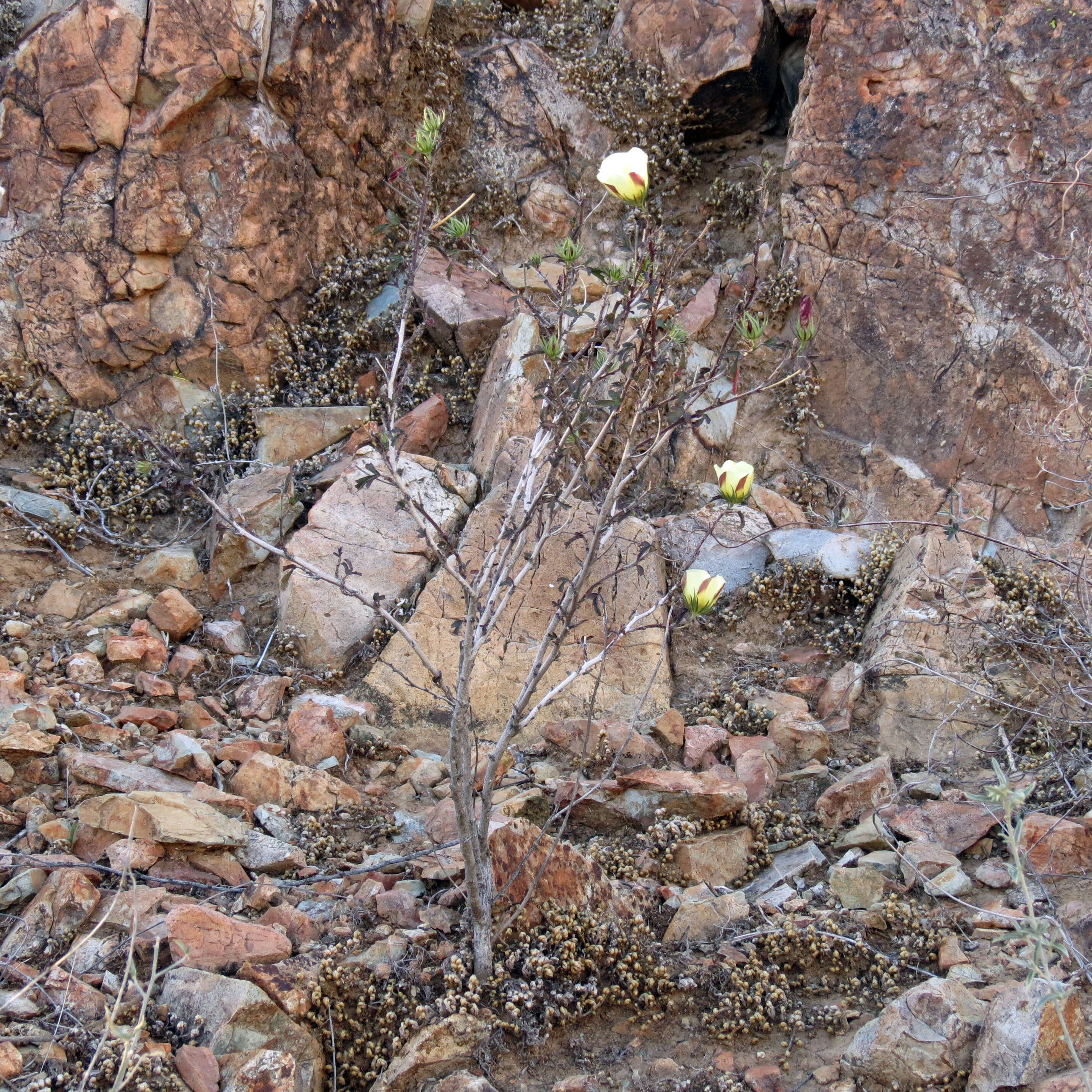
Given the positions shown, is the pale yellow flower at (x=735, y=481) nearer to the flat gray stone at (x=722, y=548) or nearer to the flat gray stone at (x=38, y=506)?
the flat gray stone at (x=722, y=548)

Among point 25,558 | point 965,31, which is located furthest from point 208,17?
point 965,31

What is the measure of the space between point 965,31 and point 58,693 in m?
5.55

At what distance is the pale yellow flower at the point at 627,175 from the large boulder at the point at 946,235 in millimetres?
3486

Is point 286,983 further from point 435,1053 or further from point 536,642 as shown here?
point 536,642

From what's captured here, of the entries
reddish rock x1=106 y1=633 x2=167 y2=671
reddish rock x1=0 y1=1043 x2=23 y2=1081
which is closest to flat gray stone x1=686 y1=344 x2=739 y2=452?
reddish rock x1=106 y1=633 x2=167 y2=671

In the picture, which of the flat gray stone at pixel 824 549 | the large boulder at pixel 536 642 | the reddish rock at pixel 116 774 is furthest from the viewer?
the flat gray stone at pixel 824 549

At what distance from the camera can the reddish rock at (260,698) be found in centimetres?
380

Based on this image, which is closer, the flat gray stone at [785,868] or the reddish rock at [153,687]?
the flat gray stone at [785,868]

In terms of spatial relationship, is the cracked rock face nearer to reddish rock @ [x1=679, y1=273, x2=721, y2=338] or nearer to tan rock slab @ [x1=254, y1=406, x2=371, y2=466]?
tan rock slab @ [x1=254, y1=406, x2=371, y2=466]

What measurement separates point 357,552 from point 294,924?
222 centimetres

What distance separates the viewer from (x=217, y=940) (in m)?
2.31

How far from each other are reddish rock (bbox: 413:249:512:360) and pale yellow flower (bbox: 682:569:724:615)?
3.47 metres

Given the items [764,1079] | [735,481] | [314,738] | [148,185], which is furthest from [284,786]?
[148,185]

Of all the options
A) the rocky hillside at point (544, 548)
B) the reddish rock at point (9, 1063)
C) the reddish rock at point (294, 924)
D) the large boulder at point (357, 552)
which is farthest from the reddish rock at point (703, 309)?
the reddish rock at point (9, 1063)
